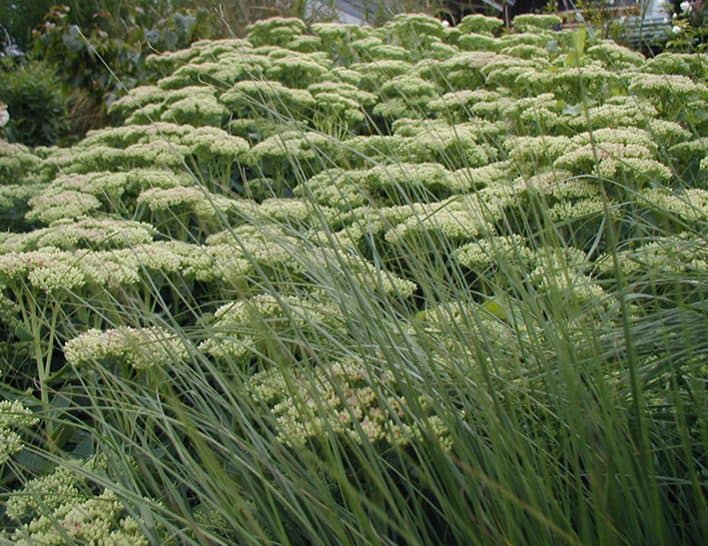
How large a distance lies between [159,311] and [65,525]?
4.20ft

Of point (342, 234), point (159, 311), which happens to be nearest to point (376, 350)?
point (342, 234)

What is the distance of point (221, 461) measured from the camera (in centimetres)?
156

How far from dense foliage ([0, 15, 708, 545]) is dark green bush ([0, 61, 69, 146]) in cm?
108

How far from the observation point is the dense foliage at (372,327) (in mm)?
1117

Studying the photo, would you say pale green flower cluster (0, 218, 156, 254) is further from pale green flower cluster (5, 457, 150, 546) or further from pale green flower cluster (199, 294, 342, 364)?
pale green flower cluster (5, 457, 150, 546)

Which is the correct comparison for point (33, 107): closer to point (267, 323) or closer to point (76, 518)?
point (267, 323)

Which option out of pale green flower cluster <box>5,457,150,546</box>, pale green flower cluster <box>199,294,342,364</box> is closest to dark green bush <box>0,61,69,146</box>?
pale green flower cluster <box>199,294,342,364</box>

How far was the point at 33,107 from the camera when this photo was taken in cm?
505

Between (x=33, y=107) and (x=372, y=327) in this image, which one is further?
(x=33, y=107)

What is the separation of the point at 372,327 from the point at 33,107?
4489 mm

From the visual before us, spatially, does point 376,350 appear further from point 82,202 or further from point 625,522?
point 82,202

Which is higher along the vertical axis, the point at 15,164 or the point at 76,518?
the point at 15,164

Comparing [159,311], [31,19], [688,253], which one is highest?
[31,19]

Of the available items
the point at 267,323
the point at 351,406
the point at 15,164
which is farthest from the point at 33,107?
the point at 351,406
